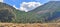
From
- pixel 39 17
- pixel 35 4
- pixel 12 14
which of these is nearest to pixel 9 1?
pixel 12 14

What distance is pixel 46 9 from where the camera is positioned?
72.0 inches

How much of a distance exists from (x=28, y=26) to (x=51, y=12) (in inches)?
15.7

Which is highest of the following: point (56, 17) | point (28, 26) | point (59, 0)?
point (59, 0)

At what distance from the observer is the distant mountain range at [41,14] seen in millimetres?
1804

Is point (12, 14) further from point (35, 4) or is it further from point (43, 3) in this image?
point (43, 3)

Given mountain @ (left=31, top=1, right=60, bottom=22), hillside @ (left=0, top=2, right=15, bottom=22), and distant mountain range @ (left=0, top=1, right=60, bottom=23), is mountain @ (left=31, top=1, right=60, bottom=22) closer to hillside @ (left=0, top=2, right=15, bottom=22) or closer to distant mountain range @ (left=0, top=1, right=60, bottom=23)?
distant mountain range @ (left=0, top=1, right=60, bottom=23)

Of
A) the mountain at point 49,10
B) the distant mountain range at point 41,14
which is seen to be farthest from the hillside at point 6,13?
the mountain at point 49,10

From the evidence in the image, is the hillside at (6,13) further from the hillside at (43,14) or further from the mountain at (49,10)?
the mountain at (49,10)

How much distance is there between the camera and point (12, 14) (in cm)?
183

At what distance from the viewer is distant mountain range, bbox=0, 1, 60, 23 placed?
5.92ft

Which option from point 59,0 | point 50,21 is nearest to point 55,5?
point 59,0

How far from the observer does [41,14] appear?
1822 mm

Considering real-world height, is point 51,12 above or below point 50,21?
above

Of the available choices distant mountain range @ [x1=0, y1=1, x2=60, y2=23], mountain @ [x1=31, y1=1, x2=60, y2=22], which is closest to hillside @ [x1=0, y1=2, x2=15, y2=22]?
distant mountain range @ [x1=0, y1=1, x2=60, y2=23]
